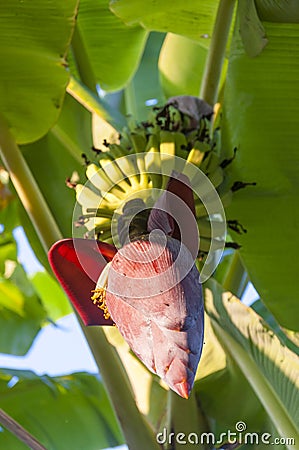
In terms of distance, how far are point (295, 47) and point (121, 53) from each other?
2.30 feet

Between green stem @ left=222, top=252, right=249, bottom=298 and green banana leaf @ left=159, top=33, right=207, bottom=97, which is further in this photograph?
green banana leaf @ left=159, top=33, right=207, bottom=97

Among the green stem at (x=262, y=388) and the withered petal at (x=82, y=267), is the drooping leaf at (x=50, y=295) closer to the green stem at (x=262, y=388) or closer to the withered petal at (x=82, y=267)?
the green stem at (x=262, y=388)

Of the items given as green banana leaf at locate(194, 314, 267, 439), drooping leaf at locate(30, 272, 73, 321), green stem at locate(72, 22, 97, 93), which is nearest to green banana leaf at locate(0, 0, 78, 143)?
green stem at locate(72, 22, 97, 93)

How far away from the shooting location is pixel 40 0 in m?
1.15

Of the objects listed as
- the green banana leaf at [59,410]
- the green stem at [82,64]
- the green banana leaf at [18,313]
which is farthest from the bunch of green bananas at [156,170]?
the green banana leaf at [18,313]

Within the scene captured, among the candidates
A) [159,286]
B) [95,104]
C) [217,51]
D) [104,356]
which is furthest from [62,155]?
[159,286]

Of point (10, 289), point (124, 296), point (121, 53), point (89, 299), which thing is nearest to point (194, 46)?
point (121, 53)

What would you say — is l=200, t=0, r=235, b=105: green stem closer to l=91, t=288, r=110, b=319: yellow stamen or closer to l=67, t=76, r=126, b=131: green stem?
l=67, t=76, r=126, b=131: green stem

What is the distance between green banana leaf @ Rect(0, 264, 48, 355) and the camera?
167 centimetres

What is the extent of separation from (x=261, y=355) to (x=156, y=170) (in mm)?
361

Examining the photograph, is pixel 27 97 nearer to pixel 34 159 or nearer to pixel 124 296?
pixel 34 159

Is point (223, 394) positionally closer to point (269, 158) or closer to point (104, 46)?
point (269, 158)

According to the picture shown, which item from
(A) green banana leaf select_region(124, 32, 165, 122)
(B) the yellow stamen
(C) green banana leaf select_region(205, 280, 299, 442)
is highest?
(B) the yellow stamen

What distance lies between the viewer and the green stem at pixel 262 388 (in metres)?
1.06
